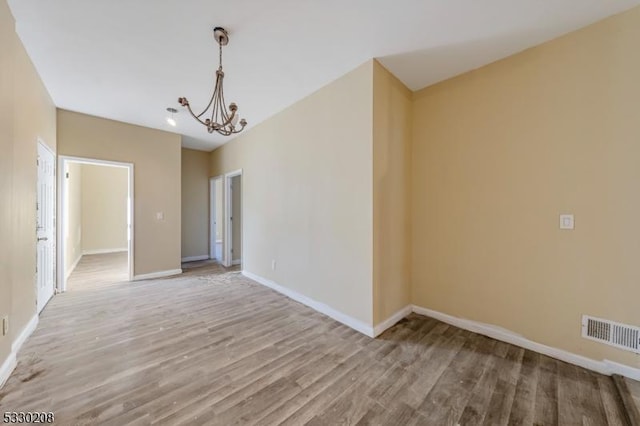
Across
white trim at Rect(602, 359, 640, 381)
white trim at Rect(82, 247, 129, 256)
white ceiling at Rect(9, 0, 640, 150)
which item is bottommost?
white trim at Rect(82, 247, 129, 256)

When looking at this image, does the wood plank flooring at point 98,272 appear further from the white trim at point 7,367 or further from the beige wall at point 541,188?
the beige wall at point 541,188

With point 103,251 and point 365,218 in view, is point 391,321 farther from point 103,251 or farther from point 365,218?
point 103,251

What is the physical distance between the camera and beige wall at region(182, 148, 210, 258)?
246 inches

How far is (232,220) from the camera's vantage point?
223 inches

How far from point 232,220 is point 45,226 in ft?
9.55

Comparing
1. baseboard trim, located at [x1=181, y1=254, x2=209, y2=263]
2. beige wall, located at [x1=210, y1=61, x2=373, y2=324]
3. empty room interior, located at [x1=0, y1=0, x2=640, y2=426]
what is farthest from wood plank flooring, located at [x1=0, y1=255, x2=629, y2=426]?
baseboard trim, located at [x1=181, y1=254, x2=209, y2=263]

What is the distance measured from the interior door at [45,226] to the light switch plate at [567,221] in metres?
5.59

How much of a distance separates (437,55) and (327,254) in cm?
247

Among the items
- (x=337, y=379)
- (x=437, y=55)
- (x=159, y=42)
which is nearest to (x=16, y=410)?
(x=337, y=379)

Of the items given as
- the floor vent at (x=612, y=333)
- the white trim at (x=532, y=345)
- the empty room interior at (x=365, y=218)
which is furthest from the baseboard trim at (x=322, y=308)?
the floor vent at (x=612, y=333)

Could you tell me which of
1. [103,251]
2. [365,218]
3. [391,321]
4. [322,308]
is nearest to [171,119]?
[365,218]

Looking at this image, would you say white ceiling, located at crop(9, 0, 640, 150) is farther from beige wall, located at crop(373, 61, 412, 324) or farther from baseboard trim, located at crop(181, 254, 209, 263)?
baseboard trim, located at crop(181, 254, 209, 263)

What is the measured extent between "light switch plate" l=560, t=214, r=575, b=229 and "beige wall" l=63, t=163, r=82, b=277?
24.5ft

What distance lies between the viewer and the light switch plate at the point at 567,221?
2.10 meters
